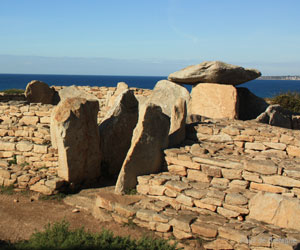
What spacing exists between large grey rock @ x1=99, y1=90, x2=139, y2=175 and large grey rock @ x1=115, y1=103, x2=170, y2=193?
59.8 inches

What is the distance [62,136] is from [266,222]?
4492 millimetres

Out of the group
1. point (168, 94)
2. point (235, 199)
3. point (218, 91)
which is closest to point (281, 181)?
point (235, 199)

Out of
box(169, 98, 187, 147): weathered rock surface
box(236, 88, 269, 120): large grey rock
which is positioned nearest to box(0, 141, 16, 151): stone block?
box(169, 98, 187, 147): weathered rock surface

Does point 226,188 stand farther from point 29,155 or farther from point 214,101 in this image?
point 214,101

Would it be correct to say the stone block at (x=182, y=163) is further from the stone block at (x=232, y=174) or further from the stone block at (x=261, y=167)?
the stone block at (x=261, y=167)

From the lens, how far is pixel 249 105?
1346 centimetres

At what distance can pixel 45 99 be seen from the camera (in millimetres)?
15945

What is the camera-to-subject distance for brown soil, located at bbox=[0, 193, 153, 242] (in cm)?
653

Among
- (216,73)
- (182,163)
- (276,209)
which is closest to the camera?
(276,209)

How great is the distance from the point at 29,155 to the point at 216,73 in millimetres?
6707

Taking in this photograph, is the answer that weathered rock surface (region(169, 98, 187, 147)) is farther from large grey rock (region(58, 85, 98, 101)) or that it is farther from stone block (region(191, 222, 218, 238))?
large grey rock (region(58, 85, 98, 101))

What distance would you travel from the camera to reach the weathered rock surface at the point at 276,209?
19.1 feet

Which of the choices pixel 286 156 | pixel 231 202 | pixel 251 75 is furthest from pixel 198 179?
pixel 251 75

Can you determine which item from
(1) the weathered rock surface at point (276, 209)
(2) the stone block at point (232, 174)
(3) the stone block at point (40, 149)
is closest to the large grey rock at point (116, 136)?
(3) the stone block at point (40, 149)
